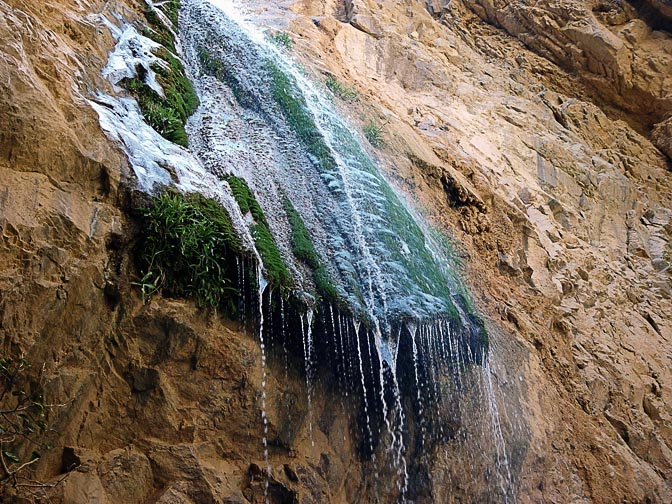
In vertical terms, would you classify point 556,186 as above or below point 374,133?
below

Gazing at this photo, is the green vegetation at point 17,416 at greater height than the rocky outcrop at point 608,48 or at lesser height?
lesser

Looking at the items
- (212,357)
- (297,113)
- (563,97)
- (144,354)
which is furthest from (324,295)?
(563,97)

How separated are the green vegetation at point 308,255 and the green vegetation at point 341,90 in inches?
167

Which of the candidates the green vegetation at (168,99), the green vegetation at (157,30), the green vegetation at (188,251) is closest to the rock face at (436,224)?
the green vegetation at (188,251)

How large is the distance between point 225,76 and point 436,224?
4.23 metres

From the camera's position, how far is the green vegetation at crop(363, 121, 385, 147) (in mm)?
9367

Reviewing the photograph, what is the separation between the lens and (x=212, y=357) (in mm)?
5008

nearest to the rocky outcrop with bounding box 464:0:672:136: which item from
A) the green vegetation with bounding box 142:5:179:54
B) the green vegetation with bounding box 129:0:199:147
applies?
the green vegetation with bounding box 129:0:199:147

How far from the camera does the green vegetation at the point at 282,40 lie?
11006 millimetres

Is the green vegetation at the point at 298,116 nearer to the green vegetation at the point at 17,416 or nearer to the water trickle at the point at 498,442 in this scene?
the water trickle at the point at 498,442

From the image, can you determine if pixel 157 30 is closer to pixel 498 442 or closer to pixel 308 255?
pixel 308 255

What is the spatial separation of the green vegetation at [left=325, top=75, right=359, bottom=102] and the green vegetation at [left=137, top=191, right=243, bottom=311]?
550cm

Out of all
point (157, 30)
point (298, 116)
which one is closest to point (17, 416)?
point (298, 116)

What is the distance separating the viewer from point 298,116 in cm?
837
